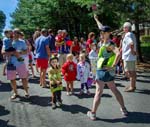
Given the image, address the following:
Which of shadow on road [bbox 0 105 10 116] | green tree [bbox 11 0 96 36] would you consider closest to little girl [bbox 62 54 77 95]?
shadow on road [bbox 0 105 10 116]

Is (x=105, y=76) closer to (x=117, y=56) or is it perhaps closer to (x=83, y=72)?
(x=117, y=56)

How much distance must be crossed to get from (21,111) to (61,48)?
19.0 feet

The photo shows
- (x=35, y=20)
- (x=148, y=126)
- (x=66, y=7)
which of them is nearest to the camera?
(x=148, y=126)

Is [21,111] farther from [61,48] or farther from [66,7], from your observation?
[66,7]

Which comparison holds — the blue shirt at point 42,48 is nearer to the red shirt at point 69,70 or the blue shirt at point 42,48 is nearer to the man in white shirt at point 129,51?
the red shirt at point 69,70

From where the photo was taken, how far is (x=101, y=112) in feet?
31.5

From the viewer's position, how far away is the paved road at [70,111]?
877cm

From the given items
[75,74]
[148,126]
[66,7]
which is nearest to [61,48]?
[75,74]

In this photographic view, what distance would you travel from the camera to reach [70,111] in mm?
9828

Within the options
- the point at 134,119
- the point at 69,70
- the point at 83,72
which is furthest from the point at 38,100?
the point at 134,119

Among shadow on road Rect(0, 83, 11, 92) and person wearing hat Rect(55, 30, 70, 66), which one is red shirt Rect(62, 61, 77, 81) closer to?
shadow on road Rect(0, 83, 11, 92)

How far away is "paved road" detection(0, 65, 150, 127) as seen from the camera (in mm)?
8773

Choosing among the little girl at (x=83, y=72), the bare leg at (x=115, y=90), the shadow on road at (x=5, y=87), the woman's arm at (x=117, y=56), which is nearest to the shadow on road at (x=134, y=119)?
the bare leg at (x=115, y=90)

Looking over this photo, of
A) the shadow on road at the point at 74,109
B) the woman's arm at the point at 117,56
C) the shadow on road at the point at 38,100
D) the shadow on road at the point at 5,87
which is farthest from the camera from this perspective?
the shadow on road at the point at 5,87
